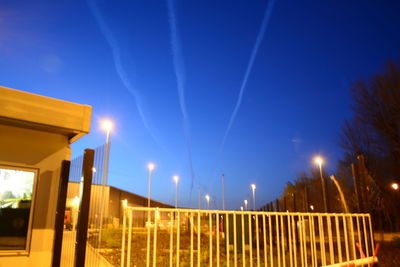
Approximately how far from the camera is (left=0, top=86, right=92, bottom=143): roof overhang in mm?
5617

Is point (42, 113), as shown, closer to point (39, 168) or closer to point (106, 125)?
point (39, 168)

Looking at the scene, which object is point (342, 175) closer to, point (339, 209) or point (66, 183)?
point (339, 209)

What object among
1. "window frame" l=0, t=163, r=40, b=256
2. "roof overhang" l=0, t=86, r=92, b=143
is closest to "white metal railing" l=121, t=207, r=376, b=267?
"window frame" l=0, t=163, r=40, b=256

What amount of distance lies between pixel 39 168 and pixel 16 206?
0.83 meters

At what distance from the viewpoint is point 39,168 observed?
6426mm

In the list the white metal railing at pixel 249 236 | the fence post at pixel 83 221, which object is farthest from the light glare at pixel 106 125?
the fence post at pixel 83 221

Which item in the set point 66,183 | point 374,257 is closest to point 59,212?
point 66,183

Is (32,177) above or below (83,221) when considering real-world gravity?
above

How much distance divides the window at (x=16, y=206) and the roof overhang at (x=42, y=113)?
97 cm

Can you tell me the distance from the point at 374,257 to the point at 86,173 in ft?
22.0

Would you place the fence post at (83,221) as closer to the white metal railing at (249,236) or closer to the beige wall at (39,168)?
the white metal railing at (249,236)

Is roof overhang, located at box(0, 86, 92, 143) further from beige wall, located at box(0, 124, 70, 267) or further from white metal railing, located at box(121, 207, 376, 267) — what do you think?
white metal railing, located at box(121, 207, 376, 267)

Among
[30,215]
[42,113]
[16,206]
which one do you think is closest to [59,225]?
[30,215]

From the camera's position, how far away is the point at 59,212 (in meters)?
6.11
